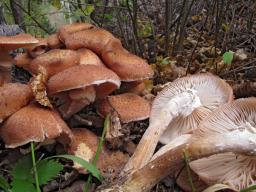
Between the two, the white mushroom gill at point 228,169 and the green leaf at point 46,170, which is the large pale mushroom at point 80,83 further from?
the white mushroom gill at point 228,169

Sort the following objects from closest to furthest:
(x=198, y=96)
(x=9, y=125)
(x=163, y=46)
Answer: (x=9, y=125), (x=198, y=96), (x=163, y=46)

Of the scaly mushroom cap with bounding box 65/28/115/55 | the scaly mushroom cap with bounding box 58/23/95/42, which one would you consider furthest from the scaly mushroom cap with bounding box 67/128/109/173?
the scaly mushroom cap with bounding box 58/23/95/42


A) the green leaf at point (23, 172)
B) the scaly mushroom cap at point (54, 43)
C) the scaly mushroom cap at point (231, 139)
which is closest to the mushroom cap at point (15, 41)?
the scaly mushroom cap at point (54, 43)

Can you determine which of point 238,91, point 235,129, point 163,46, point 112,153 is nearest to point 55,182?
point 112,153

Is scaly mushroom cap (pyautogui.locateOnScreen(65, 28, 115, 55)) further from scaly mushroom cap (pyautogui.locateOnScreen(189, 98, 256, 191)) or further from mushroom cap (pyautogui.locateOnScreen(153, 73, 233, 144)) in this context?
scaly mushroom cap (pyautogui.locateOnScreen(189, 98, 256, 191))

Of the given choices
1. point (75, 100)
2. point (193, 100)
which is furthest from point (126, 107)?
point (193, 100)

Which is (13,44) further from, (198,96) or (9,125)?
(198,96)

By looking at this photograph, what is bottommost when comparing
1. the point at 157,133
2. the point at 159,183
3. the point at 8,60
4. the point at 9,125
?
the point at 159,183
